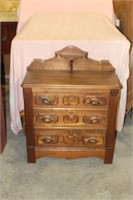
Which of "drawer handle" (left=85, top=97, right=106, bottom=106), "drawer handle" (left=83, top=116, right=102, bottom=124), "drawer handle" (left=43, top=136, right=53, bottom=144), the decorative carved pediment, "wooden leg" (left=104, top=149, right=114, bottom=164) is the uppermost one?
the decorative carved pediment

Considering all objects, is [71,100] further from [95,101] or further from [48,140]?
[48,140]

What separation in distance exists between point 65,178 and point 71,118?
363 mm

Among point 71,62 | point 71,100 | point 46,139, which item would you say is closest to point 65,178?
point 46,139

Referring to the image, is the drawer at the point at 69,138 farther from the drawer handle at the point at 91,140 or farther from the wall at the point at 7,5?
the wall at the point at 7,5

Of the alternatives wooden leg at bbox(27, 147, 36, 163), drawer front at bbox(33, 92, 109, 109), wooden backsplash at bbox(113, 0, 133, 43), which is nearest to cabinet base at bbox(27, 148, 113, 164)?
wooden leg at bbox(27, 147, 36, 163)

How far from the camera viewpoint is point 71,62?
5.25 ft

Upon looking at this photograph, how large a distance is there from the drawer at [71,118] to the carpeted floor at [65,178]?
0.29m

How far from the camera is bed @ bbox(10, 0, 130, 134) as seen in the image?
1.63 m

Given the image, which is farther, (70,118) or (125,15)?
(125,15)

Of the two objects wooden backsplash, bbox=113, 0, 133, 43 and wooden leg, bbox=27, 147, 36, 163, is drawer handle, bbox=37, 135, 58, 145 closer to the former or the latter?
wooden leg, bbox=27, 147, 36, 163

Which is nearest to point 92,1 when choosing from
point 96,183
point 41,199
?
point 96,183

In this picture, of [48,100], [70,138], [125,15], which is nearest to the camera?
[48,100]

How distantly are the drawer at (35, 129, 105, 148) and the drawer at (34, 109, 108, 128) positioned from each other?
5 centimetres

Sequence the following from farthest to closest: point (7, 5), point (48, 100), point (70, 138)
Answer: point (7, 5) < point (70, 138) < point (48, 100)
